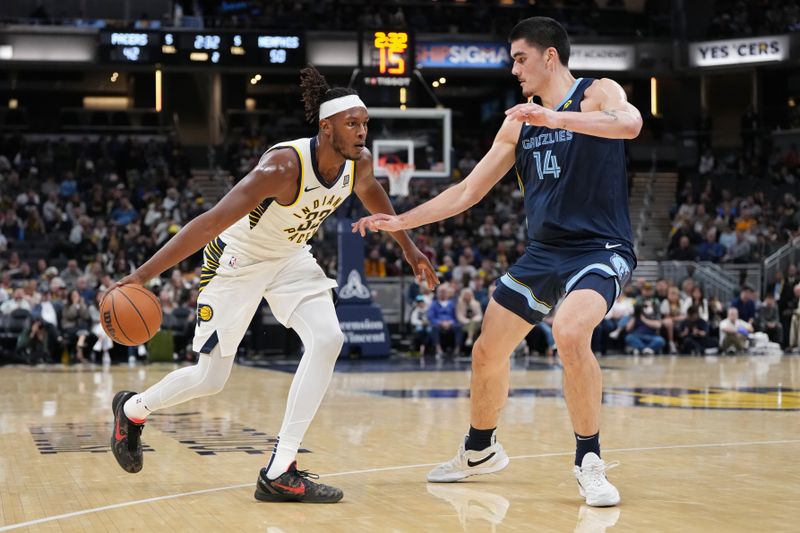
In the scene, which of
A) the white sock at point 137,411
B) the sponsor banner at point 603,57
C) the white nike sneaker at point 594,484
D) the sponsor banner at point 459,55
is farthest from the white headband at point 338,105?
the sponsor banner at point 603,57

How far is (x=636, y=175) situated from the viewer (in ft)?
103

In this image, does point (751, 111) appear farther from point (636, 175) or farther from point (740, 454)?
point (740, 454)

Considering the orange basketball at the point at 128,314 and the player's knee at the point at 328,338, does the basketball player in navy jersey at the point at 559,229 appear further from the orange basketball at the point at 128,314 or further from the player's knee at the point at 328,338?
the orange basketball at the point at 128,314

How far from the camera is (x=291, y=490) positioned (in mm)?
5230

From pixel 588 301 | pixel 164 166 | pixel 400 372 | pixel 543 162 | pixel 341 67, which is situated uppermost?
pixel 341 67

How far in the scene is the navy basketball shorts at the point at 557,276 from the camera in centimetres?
537

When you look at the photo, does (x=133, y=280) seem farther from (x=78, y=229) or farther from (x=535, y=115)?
(x=78, y=229)

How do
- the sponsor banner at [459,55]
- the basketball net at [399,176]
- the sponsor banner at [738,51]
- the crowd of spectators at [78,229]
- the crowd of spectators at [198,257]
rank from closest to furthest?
the crowd of spectators at [78,229] → the crowd of spectators at [198,257] → the basketball net at [399,176] → the sponsor banner at [459,55] → the sponsor banner at [738,51]

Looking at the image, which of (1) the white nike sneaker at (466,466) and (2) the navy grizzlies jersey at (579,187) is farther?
(1) the white nike sneaker at (466,466)

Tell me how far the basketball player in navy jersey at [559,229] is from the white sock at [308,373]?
1.65 ft

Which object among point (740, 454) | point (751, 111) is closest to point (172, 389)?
point (740, 454)

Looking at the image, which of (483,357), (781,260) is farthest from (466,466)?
(781,260)

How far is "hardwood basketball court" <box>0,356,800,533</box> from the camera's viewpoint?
4781mm

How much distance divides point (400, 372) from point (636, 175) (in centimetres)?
1813
